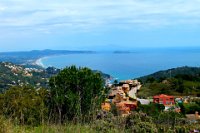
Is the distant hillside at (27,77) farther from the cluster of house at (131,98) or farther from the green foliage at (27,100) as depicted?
the cluster of house at (131,98)

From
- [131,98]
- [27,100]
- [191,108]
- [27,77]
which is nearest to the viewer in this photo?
[27,100]

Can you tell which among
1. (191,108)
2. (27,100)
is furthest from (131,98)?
(27,100)

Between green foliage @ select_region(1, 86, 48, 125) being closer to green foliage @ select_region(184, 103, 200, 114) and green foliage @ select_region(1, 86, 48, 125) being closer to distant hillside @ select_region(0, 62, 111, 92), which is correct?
distant hillside @ select_region(0, 62, 111, 92)

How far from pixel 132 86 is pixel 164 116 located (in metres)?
31.0

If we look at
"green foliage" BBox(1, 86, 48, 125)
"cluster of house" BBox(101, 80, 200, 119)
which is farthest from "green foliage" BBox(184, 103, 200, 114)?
"green foliage" BBox(1, 86, 48, 125)

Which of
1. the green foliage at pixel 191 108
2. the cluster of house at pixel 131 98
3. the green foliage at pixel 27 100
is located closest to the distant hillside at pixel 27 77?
the green foliage at pixel 27 100

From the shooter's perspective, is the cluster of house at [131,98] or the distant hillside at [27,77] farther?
the cluster of house at [131,98]

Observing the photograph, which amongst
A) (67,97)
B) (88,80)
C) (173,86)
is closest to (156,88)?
(173,86)

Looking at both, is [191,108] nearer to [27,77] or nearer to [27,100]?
[27,100]

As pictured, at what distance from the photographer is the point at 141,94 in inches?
1222

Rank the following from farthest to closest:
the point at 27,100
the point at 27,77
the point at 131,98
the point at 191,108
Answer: the point at 27,77 < the point at 131,98 < the point at 191,108 < the point at 27,100

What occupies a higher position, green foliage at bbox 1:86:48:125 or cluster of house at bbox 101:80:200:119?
green foliage at bbox 1:86:48:125

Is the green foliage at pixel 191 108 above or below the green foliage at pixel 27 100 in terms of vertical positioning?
below

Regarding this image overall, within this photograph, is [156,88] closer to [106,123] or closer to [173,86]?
[173,86]
